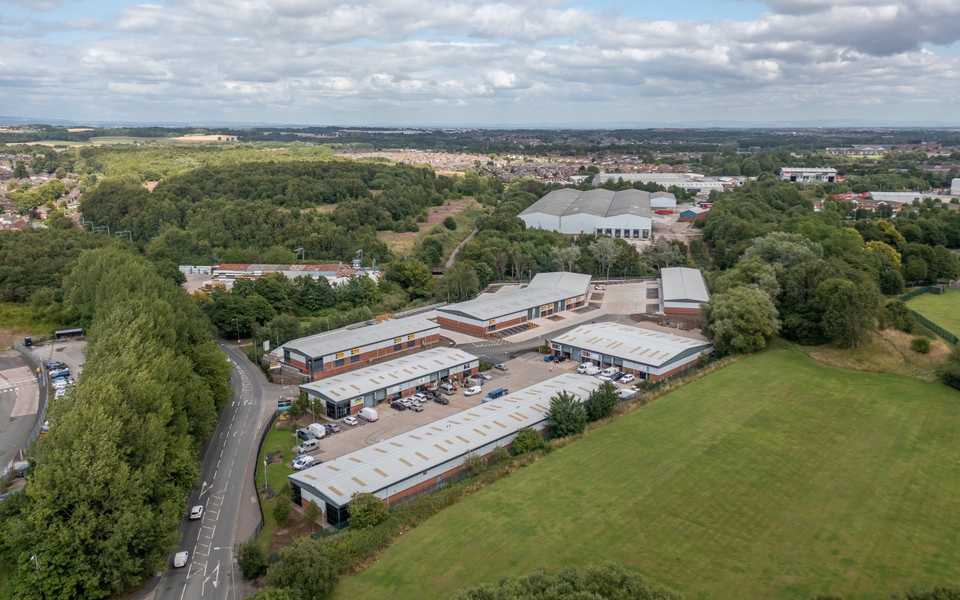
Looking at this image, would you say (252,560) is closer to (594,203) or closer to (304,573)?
(304,573)

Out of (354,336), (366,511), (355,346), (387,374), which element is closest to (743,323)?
(387,374)

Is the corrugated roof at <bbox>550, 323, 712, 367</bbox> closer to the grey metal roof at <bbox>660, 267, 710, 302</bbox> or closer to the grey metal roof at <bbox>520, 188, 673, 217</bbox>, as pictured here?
the grey metal roof at <bbox>660, 267, 710, 302</bbox>

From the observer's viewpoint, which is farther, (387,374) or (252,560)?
(387,374)

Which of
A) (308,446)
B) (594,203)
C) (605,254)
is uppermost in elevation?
(594,203)

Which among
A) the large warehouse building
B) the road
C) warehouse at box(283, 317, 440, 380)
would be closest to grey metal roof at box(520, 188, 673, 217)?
the large warehouse building

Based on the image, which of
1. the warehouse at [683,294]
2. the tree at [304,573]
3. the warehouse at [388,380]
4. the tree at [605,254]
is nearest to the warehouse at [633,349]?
the warehouse at [683,294]
